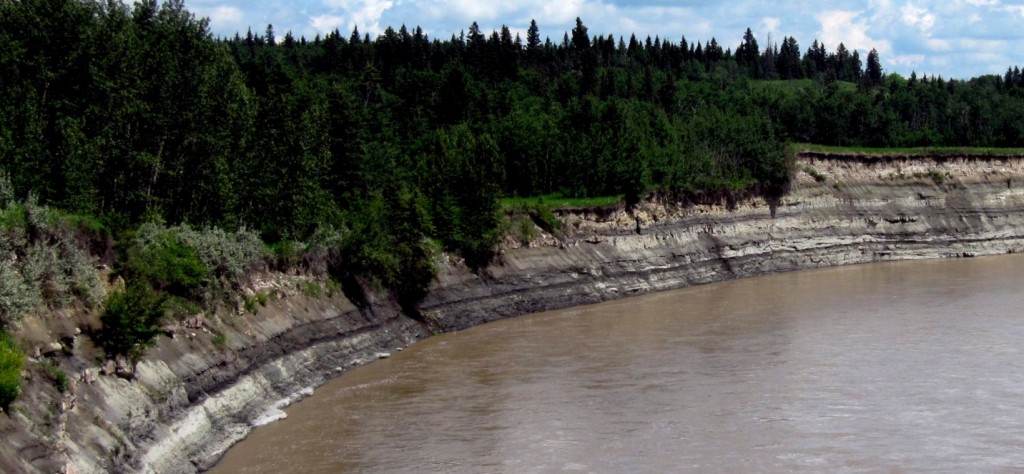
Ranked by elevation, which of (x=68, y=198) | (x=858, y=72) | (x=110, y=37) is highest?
(x=858, y=72)

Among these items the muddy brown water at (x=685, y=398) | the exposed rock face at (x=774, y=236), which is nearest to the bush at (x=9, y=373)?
the muddy brown water at (x=685, y=398)

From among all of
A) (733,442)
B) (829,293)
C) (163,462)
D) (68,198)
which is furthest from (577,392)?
(829,293)

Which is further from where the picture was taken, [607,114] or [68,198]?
[607,114]

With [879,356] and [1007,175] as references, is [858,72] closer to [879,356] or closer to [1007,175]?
[1007,175]

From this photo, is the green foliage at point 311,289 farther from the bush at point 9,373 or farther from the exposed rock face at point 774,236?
the bush at point 9,373

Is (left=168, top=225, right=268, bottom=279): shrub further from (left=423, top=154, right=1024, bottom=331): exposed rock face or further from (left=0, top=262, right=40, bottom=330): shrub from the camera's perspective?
(left=423, top=154, right=1024, bottom=331): exposed rock face

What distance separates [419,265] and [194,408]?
695 inches

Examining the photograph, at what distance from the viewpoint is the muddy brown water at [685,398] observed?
2448 cm

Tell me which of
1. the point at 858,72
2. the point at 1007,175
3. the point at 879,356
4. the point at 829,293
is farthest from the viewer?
the point at 858,72

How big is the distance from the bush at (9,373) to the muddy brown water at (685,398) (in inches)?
205

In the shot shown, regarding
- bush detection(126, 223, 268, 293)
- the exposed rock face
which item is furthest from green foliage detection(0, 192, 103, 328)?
the exposed rock face

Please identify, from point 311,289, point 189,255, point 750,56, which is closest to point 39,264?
point 189,255

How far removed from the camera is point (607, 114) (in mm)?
70375

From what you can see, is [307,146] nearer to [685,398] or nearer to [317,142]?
[317,142]
